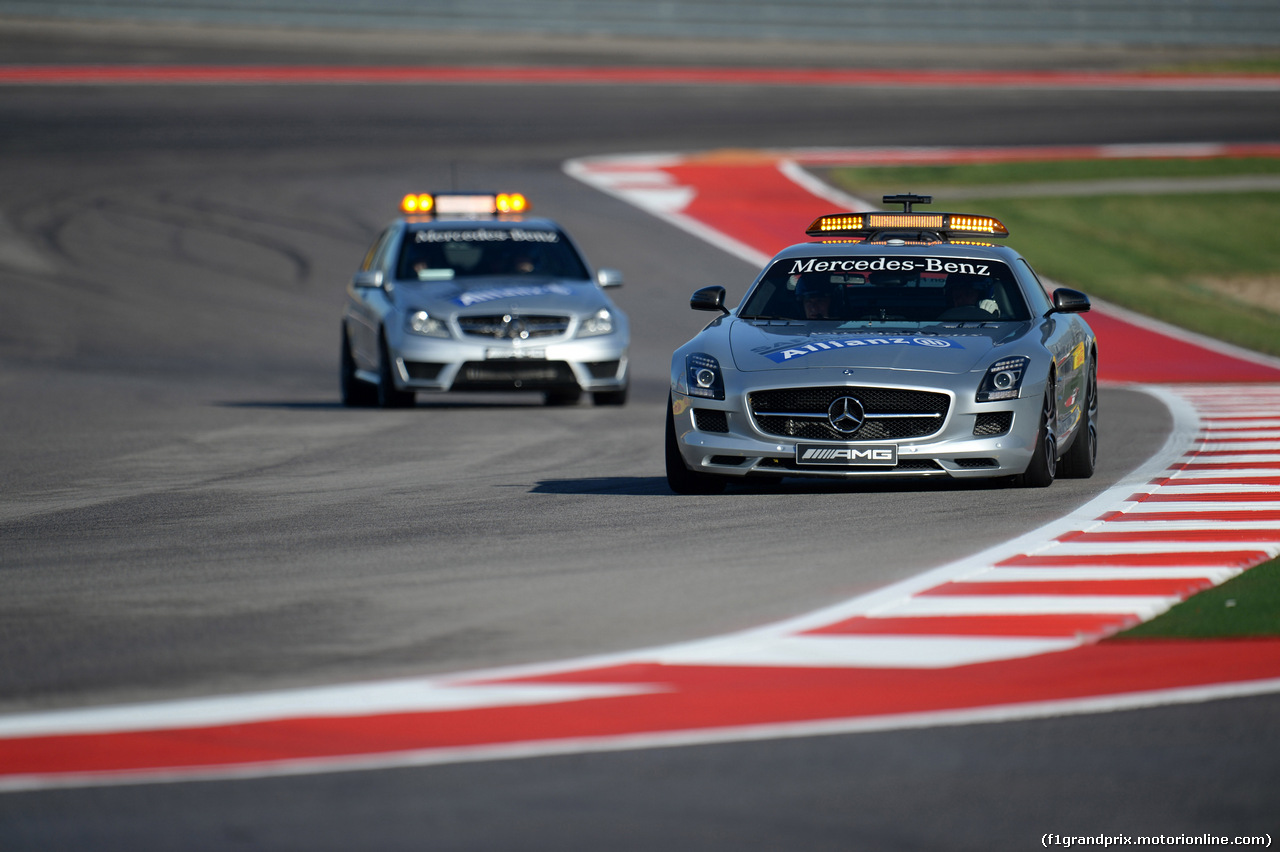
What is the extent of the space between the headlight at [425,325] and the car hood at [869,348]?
6764 mm

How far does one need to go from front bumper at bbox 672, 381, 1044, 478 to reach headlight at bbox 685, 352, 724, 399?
67 mm

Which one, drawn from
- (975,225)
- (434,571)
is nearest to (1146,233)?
(975,225)

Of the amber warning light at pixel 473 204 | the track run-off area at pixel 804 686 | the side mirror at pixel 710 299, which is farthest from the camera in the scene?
the amber warning light at pixel 473 204

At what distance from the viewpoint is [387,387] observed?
18.8m

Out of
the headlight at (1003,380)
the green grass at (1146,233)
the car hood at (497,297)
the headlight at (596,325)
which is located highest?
the headlight at (1003,380)

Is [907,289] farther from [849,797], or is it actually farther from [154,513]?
[849,797]

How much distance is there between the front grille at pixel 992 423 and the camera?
445 inches

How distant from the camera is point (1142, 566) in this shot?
28.6 ft

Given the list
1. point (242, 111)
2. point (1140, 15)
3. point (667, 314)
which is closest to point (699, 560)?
point (667, 314)

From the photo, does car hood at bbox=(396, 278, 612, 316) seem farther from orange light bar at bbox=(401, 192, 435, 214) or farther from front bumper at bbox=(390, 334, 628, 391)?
orange light bar at bbox=(401, 192, 435, 214)

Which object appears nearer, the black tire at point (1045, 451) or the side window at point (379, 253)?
the black tire at point (1045, 451)

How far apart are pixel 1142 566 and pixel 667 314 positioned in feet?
58.4

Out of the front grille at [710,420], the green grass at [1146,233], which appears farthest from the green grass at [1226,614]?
the green grass at [1146,233]

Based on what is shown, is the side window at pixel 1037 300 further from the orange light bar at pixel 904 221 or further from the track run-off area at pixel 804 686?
the track run-off area at pixel 804 686
